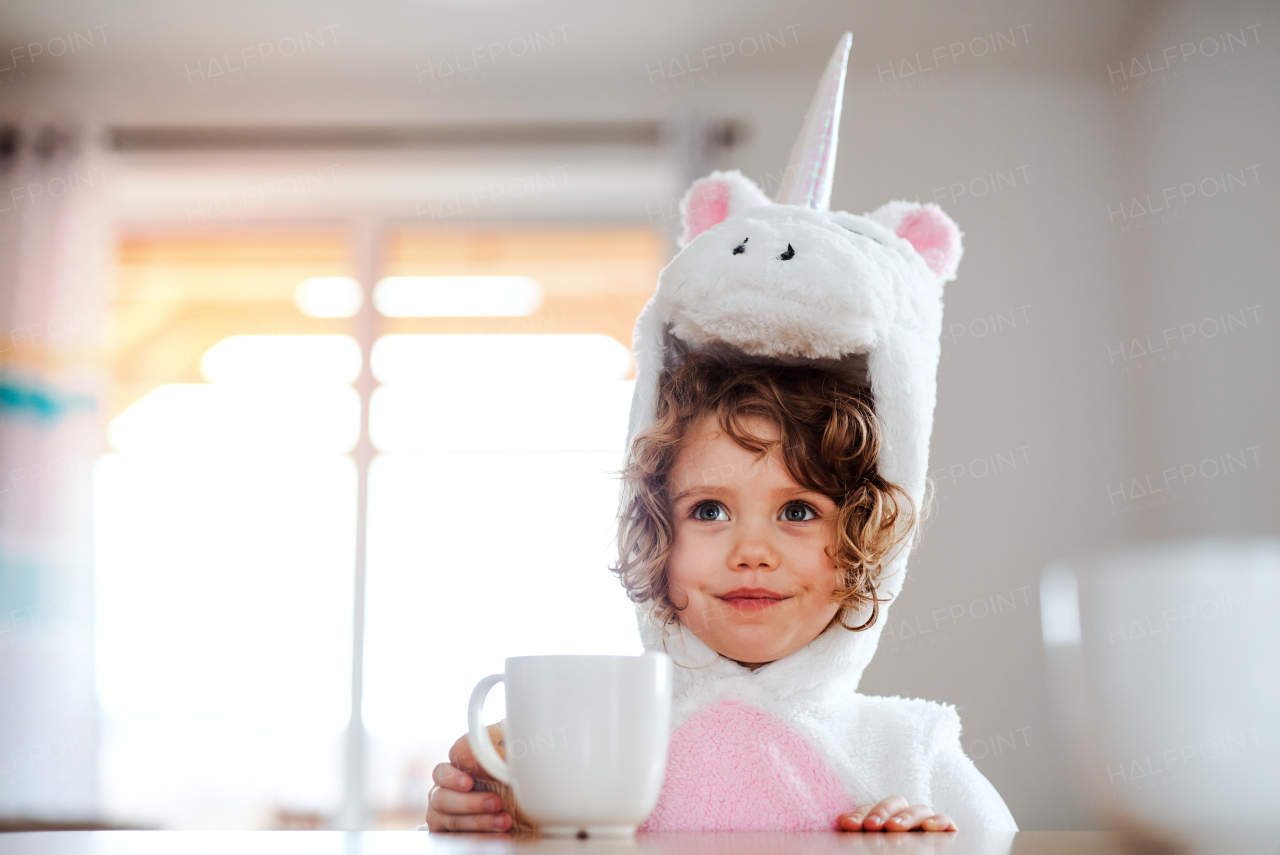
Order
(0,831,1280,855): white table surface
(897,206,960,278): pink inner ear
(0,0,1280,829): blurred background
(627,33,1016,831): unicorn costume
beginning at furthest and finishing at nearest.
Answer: (0,0,1280,829): blurred background, (897,206,960,278): pink inner ear, (627,33,1016,831): unicorn costume, (0,831,1280,855): white table surface

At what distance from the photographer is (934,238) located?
86 centimetres

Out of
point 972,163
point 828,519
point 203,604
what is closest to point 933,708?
point 828,519

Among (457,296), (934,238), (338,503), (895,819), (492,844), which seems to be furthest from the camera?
(457,296)

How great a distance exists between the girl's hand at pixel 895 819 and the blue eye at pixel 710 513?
24 cm

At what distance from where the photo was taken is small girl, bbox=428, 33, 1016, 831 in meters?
0.71

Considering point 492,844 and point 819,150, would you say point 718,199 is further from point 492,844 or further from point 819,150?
point 492,844

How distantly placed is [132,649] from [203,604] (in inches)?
8.8

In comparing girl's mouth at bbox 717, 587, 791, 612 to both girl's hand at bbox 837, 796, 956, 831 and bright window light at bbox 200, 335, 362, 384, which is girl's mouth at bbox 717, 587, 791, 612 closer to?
girl's hand at bbox 837, 796, 956, 831

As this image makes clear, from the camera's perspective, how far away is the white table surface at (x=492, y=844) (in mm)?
387

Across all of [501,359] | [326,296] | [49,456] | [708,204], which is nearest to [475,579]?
[501,359]

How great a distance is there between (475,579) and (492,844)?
2.04 m

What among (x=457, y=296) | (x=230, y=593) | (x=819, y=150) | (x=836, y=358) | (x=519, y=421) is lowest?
(x=230, y=593)

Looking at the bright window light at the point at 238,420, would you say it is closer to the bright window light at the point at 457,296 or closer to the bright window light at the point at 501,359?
the bright window light at the point at 501,359

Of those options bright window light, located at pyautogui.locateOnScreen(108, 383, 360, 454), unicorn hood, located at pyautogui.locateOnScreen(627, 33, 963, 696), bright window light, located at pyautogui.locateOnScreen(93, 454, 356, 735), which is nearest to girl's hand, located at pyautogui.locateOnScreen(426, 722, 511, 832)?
unicorn hood, located at pyautogui.locateOnScreen(627, 33, 963, 696)
